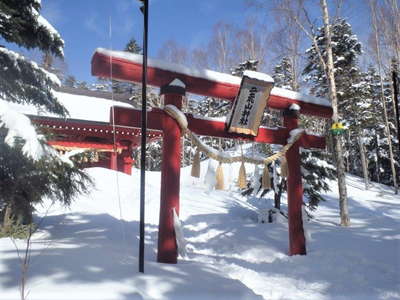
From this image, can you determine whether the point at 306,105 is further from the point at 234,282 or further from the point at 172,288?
the point at 172,288

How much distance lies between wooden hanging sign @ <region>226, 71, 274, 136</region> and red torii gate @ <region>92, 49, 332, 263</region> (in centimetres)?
22

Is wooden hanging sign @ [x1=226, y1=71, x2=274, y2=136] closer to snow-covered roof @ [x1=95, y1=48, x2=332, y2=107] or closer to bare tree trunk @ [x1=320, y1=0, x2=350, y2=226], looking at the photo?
snow-covered roof @ [x1=95, y1=48, x2=332, y2=107]

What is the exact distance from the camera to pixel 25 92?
5.80 metres

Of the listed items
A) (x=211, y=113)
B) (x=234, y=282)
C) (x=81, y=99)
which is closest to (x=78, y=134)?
(x=81, y=99)

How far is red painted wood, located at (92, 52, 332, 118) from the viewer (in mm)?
4684

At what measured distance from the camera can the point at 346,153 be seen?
27609 mm

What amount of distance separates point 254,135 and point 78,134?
10155 millimetres

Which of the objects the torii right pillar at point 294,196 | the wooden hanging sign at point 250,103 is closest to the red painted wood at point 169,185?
the wooden hanging sign at point 250,103

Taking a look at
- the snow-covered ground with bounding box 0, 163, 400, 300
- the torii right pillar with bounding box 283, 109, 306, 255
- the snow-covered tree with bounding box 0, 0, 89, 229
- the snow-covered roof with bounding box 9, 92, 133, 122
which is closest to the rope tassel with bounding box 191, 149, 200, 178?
the snow-covered ground with bounding box 0, 163, 400, 300

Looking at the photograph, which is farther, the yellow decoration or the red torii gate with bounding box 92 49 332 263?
the yellow decoration

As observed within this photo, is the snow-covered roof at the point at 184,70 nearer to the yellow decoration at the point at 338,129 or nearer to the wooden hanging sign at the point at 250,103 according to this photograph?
the wooden hanging sign at the point at 250,103

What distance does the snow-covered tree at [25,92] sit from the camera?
5.02 m

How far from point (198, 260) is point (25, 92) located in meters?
4.76

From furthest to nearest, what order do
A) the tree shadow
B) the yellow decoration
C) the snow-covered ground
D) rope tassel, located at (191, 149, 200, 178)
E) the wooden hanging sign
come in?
the yellow decoration
the wooden hanging sign
rope tassel, located at (191, 149, 200, 178)
the snow-covered ground
the tree shadow
